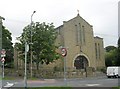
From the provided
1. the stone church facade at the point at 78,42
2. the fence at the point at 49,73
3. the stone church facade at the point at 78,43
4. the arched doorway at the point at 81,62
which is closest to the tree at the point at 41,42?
the fence at the point at 49,73

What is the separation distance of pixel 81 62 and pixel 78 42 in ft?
16.7

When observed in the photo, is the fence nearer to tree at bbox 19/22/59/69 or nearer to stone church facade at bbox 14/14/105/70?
tree at bbox 19/22/59/69

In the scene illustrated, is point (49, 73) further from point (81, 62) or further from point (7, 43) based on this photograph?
point (81, 62)

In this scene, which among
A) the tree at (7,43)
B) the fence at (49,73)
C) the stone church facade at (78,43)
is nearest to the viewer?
the fence at (49,73)

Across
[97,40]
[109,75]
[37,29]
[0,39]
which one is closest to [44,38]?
[37,29]

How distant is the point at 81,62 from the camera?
7862 cm

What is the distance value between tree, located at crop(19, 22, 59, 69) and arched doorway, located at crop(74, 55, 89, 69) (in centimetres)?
1930

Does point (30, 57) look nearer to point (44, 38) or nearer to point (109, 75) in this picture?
point (44, 38)

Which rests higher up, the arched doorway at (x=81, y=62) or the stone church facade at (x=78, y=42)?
the stone church facade at (x=78, y=42)

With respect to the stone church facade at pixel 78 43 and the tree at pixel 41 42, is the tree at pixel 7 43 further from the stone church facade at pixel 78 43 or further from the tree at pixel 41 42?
the stone church facade at pixel 78 43

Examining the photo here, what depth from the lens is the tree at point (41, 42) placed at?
57406mm

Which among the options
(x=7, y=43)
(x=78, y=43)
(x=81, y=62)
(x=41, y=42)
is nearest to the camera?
(x=41, y=42)

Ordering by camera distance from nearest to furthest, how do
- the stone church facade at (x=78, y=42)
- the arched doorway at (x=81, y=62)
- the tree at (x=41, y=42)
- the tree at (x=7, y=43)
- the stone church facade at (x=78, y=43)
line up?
the tree at (x=41, y=42) < the tree at (x=7, y=43) < the stone church facade at (x=78, y=43) < the stone church facade at (x=78, y=42) < the arched doorway at (x=81, y=62)

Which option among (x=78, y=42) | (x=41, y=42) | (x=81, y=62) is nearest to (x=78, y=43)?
(x=78, y=42)
